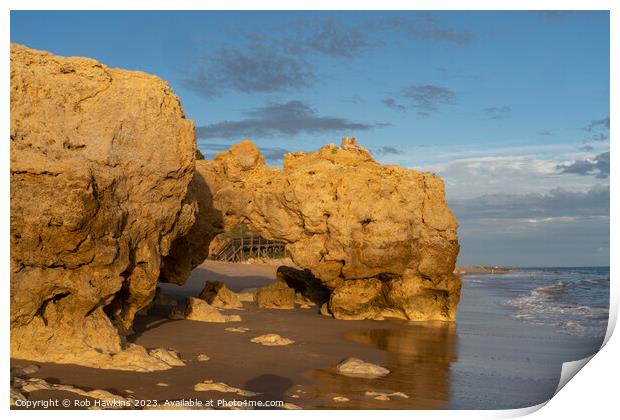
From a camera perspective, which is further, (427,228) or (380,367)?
(427,228)

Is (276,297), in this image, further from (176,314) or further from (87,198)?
(87,198)

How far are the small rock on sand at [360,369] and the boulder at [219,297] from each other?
8014mm

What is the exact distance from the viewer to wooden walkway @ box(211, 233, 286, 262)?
41969 mm

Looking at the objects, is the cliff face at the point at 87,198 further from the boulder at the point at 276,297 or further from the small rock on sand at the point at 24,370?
the boulder at the point at 276,297

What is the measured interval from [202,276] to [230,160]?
10.5 metres

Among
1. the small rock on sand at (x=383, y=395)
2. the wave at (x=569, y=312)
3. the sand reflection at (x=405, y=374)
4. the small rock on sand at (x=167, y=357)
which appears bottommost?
the wave at (x=569, y=312)

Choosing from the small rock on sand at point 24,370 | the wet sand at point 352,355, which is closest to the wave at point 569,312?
the wet sand at point 352,355

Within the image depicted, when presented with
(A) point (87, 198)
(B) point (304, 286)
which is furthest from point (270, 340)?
(B) point (304, 286)

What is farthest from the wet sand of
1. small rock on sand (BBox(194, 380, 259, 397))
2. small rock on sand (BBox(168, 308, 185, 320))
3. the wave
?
the wave

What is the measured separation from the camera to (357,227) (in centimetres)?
1554

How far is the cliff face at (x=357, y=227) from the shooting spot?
1558 centimetres

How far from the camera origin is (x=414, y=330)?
554 inches
